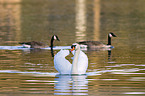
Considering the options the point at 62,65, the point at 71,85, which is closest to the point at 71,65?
the point at 62,65

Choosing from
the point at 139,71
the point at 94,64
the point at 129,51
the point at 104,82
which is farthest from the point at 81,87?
the point at 129,51

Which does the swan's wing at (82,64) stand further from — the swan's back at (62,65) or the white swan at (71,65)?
the swan's back at (62,65)

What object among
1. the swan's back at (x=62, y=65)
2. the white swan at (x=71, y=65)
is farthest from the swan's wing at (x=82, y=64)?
the swan's back at (x=62, y=65)

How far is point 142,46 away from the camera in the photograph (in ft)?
99.6

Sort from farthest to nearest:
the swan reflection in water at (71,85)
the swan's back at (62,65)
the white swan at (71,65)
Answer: the swan's back at (62,65), the white swan at (71,65), the swan reflection in water at (71,85)

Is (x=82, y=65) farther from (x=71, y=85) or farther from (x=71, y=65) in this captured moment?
(x=71, y=85)

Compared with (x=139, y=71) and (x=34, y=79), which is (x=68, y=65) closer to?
(x=34, y=79)

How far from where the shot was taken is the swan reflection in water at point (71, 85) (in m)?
15.9

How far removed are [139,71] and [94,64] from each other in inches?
113

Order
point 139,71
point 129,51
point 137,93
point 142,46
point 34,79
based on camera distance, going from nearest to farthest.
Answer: point 137,93 → point 34,79 → point 139,71 → point 129,51 → point 142,46

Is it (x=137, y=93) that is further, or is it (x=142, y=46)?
(x=142, y=46)

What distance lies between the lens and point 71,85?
17.2m

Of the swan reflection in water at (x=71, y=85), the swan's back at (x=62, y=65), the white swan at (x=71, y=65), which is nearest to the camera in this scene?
the swan reflection in water at (x=71, y=85)

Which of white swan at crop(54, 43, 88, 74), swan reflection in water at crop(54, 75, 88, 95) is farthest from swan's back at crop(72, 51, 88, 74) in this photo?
swan reflection in water at crop(54, 75, 88, 95)
